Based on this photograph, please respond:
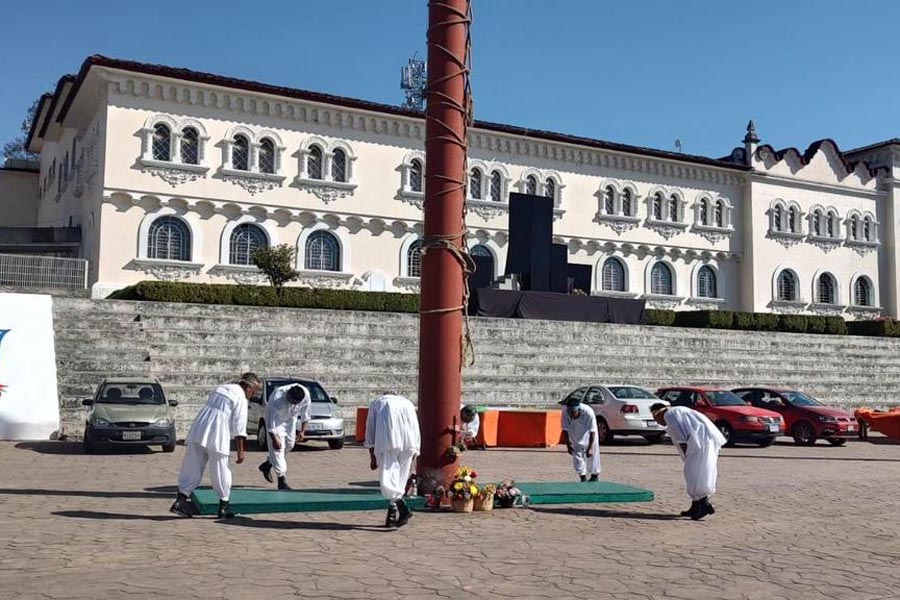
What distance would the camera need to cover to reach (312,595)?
6781mm

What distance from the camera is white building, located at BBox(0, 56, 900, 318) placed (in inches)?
1286

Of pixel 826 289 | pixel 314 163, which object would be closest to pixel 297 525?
pixel 314 163

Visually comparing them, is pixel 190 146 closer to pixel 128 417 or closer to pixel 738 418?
pixel 128 417

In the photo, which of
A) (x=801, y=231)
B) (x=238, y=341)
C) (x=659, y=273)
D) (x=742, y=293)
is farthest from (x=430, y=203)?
(x=801, y=231)

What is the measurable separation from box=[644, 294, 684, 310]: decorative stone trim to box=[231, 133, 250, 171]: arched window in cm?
2042

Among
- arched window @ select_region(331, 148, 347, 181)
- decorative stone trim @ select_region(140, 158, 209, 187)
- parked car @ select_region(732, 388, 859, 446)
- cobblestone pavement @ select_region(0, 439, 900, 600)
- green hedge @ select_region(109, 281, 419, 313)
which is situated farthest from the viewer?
arched window @ select_region(331, 148, 347, 181)

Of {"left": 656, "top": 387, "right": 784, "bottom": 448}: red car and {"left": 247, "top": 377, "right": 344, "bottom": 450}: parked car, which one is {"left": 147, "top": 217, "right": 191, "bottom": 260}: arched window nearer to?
{"left": 247, "top": 377, "right": 344, "bottom": 450}: parked car

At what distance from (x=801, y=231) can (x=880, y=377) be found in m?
15.2

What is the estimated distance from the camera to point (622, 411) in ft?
74.1

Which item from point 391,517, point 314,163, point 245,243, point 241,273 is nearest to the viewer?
point 391,517

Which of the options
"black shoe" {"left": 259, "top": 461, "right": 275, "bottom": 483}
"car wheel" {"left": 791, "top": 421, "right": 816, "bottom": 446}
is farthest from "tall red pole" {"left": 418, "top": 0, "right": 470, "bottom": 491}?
"car wheel" {"left": 791, "top": 421, "right": 816, "bottom": 446}

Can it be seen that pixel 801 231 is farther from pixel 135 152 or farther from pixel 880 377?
pixel 135 152

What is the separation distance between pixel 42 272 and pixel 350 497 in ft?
70.4

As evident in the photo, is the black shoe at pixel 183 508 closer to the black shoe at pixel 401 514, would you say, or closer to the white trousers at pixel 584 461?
the black shoe at pixel 401 514
